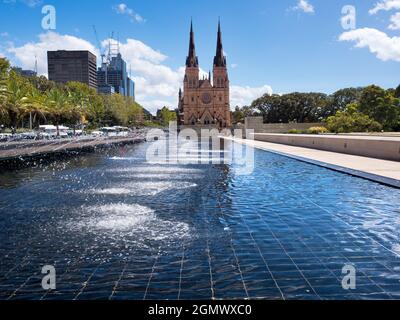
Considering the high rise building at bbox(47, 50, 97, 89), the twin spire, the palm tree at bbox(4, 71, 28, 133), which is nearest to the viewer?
the palm tree at bbox(4, 71, 28, 133)

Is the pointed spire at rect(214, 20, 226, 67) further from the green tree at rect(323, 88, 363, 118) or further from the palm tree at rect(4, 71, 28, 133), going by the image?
the palm tree at rect(4, 71, 28, 133)

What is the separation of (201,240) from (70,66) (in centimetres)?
15934

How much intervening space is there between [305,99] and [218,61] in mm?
34284

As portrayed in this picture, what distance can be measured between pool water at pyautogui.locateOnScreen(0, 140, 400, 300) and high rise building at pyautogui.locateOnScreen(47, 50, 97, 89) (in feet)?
479

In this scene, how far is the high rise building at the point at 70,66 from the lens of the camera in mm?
148500

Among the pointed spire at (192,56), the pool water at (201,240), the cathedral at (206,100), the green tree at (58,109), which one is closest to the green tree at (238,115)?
the cathedral at (206,100)

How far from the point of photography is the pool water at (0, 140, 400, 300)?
14.6ft

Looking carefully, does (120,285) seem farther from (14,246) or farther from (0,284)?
(14,246)

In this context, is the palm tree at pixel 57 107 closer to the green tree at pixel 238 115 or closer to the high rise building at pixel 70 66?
the green tree at pixel 238 115

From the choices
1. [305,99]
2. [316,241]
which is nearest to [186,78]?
[305,99]

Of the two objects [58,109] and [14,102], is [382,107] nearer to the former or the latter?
[58,109]

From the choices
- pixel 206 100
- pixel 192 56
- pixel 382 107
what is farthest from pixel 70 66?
pixel 382 107

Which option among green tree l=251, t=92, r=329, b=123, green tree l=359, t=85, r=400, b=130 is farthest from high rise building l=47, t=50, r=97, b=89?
green tree l=359, t=85, r=400, b=130

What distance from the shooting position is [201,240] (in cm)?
617
